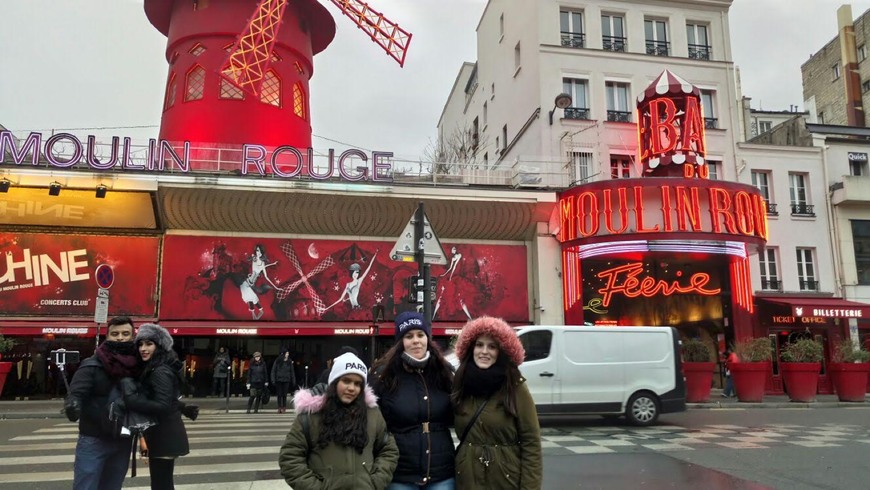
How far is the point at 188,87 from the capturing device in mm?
19812

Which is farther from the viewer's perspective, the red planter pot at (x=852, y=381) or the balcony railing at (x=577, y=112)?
the balcony railing at (x=577, y=112)

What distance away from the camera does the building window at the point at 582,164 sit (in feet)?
61.8

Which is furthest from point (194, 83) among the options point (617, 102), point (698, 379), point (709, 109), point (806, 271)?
point (806, 271)

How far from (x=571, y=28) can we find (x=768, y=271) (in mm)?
9708

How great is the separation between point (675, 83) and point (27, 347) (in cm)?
1843

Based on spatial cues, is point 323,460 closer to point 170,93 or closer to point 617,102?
point 617,102

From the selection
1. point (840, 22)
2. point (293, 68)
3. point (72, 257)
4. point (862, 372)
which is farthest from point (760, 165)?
point (72, 257)

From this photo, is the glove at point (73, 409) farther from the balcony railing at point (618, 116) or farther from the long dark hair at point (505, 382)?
the balcony railing at point (618, 116)

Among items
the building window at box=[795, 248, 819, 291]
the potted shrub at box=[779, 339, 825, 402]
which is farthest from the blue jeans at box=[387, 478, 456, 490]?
the building window at box=[795, 248, 819, 291]

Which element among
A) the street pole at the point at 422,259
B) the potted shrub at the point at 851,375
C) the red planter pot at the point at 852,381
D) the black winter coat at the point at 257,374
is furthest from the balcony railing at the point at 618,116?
the street pole at the point at 422,259

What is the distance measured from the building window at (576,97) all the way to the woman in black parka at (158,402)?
1676 cm

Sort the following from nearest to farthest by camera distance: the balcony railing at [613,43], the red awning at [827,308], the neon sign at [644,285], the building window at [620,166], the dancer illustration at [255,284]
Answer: the dancer illustration at [255,284], the red awning at [827,308], the neon sign at [644,285], the building window at [620,166], the balcony railing at [613,43]

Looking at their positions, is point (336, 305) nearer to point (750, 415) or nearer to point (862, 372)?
point (750, 415)

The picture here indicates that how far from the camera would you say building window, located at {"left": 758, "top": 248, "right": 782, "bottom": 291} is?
1923 centimetres
